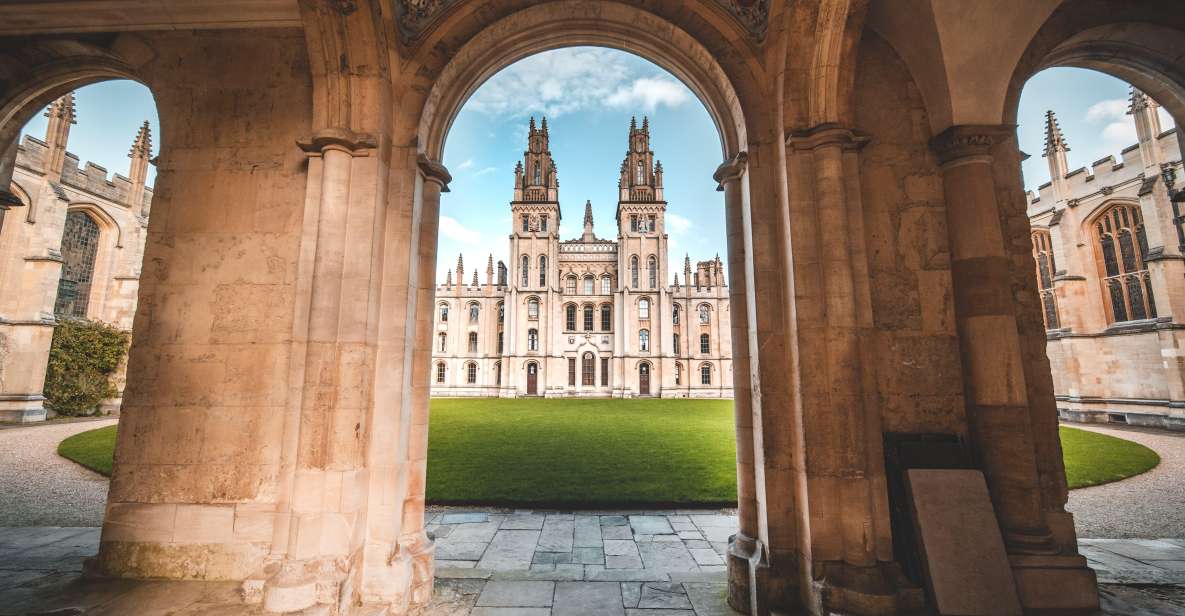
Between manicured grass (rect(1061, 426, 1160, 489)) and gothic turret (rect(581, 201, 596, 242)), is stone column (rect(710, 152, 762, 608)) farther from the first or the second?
gothic turret (rect(581, 201, 596, 242))

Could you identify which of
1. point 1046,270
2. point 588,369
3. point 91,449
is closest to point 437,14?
point 91,449

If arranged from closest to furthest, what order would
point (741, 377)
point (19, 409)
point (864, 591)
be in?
point (864, 591)
point (741, 377)
point (19, 409)

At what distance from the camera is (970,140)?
3656 mm

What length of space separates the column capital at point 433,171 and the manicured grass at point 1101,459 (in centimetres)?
890

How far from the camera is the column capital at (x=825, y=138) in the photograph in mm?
3428

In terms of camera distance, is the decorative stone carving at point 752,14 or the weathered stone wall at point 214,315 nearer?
the weathered stone wall at point 214,315

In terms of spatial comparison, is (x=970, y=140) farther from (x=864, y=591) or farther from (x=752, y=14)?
(x=864, y=591)

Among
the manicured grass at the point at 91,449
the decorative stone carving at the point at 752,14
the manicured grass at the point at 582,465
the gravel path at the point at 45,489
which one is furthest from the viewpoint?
the manicured grass at the point at 91,449

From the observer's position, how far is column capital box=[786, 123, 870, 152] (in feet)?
11.2

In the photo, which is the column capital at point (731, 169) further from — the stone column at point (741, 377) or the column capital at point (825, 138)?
the column capital at point (825, 138)

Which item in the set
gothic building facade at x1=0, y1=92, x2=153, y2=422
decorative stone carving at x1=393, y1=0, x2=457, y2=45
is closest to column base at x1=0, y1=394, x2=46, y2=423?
gothic building facade at x1=0, y1=92, x2=153, y2=422

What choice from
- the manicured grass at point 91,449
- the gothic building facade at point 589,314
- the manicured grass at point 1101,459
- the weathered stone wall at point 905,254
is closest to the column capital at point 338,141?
the weathered stone wall at point 905,254

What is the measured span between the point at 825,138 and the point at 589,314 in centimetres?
3639

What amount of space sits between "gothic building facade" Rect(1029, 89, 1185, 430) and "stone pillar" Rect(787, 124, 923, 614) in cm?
2089
